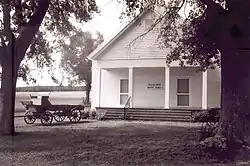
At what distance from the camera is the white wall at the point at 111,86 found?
25.2 m

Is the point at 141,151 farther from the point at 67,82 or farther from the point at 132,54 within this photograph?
the point at 132,54

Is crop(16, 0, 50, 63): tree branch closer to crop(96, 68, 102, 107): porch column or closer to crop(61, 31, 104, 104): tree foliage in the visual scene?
crop(61, 31, 104, 104): tree foliage

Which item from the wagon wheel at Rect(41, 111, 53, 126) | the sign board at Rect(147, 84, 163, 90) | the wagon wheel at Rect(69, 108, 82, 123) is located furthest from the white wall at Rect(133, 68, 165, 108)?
the wagon wheel at Rect(41, 111, 53, 126)

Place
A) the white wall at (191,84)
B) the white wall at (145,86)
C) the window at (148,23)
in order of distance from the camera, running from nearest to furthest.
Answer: the window at (148,23) < the white wall at (191,84) < the white wall at (145,86)

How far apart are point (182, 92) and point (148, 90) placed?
221 centimetres

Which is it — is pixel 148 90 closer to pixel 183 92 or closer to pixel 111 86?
pixel 183 92

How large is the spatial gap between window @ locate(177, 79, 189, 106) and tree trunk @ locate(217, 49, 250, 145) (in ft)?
46.1

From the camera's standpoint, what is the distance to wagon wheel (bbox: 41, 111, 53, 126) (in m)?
18.1

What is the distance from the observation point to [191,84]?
23.9 meters

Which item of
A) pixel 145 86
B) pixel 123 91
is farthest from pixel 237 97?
pixel 123 91

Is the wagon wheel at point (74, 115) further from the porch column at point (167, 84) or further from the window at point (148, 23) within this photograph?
the window at point (148, 23)

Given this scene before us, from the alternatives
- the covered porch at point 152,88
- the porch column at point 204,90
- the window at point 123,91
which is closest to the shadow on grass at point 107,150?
the porch column at point 204,90

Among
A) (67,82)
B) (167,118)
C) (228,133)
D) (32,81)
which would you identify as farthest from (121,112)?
(228,133)

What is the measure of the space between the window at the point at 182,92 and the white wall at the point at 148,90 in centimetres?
101
